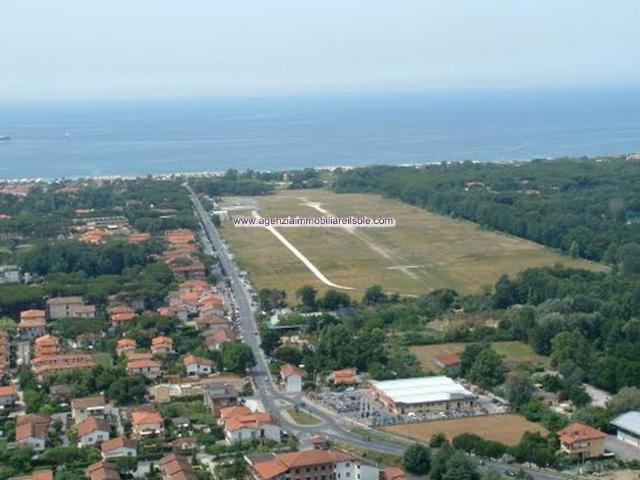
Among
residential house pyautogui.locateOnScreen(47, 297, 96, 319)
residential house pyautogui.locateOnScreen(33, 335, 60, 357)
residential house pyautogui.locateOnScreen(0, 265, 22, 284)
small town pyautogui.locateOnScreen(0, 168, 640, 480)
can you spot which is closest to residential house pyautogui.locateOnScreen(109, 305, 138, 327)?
small town pyautogui.locateOnScreen(0, 168, 640, 480)

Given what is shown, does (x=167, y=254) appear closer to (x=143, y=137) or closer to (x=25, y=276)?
(x=25, y=276)

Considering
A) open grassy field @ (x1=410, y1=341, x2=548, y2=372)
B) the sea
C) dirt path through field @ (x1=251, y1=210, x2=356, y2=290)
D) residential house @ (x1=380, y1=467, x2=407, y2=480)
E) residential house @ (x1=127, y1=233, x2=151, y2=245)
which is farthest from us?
the sea

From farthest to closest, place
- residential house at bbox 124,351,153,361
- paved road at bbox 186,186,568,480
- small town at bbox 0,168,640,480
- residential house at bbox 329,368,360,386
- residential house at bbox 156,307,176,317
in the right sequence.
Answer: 1. residential house at bbox 156,307,176,317
2. residential house at bbox 124,351,153,361
3. residential house at bbox 329,368,360,386
4. paved road at bbox 186,186,568,480
5. small town at bbox 0,168,640,480

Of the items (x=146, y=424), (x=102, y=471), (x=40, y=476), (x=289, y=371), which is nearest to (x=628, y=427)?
(x=289, y=371)

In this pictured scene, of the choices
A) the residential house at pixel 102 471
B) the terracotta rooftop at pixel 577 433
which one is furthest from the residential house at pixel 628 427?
the residential house at pixel 102 471

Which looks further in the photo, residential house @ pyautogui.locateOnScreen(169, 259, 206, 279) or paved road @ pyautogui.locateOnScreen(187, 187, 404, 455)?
residential house @ pyautogui.locateOnScreen(169, 259, 206, 279)

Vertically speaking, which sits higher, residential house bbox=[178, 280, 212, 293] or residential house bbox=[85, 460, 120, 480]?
residential house bbox=[178, 280, 212, 293]

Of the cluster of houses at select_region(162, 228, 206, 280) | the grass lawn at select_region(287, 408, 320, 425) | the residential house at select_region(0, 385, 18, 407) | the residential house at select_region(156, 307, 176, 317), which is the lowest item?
the residential house at select_region(0, 385, 18, 407)

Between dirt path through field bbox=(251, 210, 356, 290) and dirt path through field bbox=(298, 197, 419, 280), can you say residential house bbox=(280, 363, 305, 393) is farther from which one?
dirt path through field bbox=(298, 197, 419, 280)
